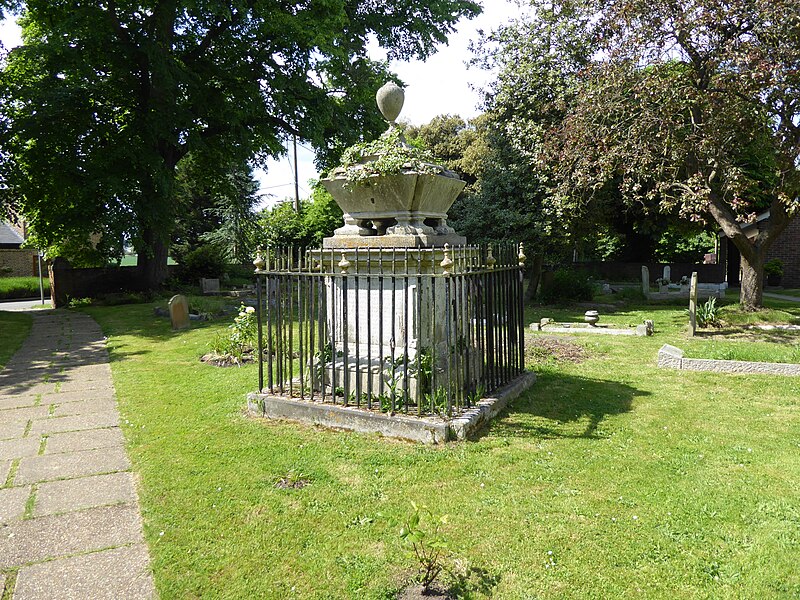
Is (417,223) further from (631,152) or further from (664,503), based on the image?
(631,152)

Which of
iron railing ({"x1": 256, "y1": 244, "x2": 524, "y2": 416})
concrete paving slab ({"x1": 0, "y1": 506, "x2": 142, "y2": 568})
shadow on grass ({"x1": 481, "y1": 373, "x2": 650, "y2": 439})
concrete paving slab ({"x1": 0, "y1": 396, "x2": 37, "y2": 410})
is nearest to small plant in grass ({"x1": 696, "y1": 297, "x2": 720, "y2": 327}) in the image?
shadow on grass ({"x1": 481, "y1": 373, "x2": 650, "y2": 439})

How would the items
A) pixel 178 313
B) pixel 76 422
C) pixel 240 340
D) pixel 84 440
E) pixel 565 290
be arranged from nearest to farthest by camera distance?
pixel 84 440, pixel 76 422, pixel 240 340, pixel 178 313, pixel 565 290

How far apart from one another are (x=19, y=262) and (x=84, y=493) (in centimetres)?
3367

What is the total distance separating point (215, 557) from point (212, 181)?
22.6 meters

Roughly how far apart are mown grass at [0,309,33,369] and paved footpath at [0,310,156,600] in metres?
3.43

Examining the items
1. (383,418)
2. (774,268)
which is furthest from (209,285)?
(774,268)

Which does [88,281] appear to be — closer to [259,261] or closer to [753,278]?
[259,261]

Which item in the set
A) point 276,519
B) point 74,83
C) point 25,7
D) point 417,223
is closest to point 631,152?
point 417,223

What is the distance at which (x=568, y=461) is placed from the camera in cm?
452

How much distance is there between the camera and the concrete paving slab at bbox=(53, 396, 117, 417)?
638 cm

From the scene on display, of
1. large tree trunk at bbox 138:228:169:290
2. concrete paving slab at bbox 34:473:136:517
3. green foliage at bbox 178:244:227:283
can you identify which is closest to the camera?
concrete paving slab at bbox 34:473:136:517

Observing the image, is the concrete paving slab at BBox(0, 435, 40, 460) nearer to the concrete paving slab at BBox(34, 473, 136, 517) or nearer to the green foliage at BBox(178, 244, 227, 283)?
the concrete paving slab at BBox(34, 473, 136, 517)

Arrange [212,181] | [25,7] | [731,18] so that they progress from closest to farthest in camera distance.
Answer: [731,18] → [25,7] → [212,181]

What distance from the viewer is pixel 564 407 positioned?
616cm
